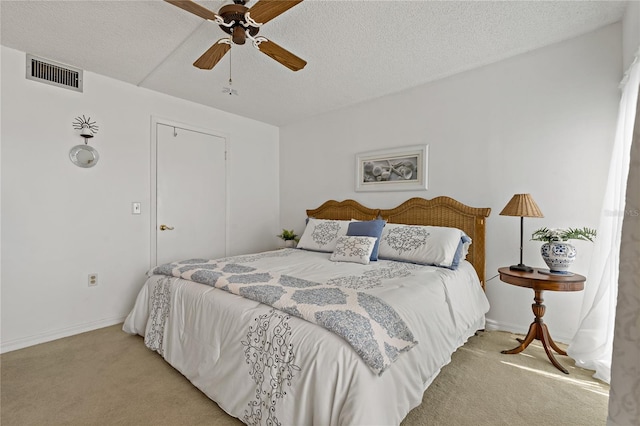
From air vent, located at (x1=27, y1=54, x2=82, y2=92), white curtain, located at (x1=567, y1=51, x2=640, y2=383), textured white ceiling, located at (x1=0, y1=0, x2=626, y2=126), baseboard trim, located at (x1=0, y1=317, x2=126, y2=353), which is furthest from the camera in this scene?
air vent, located at (x1=27, y1=54, x2=82, y2=92)

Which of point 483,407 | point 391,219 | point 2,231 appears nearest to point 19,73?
point 2,231

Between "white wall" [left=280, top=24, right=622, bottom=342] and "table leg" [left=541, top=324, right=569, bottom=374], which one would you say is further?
"white wall" [left=280, top=24, right=622, bottom=342]

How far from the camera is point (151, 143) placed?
3262 mm

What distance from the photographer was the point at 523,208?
90.7 inches

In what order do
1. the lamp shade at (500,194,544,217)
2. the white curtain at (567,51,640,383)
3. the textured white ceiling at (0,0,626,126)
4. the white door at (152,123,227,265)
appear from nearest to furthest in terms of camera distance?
the white curtain at (567,51,640,383) < the textured white ceiling at (0,0,626,126) < the lamp shade at (500,194,544,217) < the white door at (152,123,227,265)

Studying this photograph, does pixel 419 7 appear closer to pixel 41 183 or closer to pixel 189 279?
pixel 189 279

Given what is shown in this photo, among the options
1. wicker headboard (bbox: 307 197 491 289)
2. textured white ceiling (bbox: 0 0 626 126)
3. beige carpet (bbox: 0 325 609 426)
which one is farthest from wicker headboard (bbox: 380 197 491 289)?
textured white ceiling (bbox: 0 0 626 126)

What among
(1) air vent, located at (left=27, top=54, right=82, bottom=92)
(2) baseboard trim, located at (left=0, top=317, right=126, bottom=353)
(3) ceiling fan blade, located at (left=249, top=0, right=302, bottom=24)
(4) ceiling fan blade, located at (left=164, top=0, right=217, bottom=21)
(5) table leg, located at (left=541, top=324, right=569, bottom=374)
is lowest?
(2) baseboard trim, located at (left=0, top=317, right=126, bottom=353)

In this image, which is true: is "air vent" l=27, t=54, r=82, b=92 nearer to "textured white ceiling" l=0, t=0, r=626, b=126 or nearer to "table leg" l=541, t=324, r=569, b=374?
"textured white ceiling" l=0, t=0, r=626, b=126

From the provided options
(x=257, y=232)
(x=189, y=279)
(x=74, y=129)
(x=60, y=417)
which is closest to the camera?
(x=60, y=417)

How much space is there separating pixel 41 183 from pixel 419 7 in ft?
11.1

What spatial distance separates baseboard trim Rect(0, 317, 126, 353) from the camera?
7.91 ft

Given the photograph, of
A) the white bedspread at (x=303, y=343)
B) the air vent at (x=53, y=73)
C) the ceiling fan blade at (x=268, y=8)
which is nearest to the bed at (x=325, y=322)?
the white bedspread at (x=303, y=343)

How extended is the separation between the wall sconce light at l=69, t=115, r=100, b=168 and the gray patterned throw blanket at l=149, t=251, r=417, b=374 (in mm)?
1806
